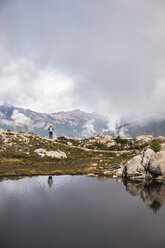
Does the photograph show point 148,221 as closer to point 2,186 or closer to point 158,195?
point 158,195

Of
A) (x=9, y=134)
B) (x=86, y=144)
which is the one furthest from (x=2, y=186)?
(x=86, y=144)

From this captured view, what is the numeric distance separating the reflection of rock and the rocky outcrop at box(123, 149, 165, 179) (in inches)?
125

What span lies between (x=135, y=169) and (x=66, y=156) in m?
46.1

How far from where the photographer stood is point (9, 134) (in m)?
115

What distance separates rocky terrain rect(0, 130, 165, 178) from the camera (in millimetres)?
73406

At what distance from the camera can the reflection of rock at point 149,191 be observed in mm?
42656

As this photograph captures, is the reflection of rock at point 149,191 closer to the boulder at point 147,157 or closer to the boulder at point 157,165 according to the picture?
the boulder at point 157,165

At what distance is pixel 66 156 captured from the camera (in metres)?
102

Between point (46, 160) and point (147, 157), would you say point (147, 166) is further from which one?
point (46, 160)

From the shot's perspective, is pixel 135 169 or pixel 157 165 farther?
pixel 135 169

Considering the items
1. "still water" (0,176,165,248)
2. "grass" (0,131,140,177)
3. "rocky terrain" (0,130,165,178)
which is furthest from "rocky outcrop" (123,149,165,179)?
"grass" (0,131,140,177)

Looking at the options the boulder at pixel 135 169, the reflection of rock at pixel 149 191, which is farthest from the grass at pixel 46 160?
the reflection of rock at pixel 149 191

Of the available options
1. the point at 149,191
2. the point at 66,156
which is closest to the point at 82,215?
the point at 149,191

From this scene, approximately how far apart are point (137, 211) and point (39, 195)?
2355 centimetres
